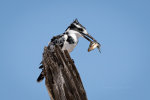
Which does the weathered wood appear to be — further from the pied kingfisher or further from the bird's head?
the bird's head

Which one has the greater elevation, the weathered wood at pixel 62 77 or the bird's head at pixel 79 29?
the bird's head at pixel 79 29

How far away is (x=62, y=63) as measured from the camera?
5.82 m

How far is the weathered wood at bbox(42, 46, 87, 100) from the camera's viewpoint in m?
5.45

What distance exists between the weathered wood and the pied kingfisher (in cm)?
231

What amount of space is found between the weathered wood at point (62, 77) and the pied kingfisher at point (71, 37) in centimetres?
231

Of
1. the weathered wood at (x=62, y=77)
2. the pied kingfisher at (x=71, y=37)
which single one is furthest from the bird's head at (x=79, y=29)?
the weathered wood at (x=62, y=77)

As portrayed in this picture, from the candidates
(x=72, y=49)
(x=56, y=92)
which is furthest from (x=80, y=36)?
(x=56, y=92)

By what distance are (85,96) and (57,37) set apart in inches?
145

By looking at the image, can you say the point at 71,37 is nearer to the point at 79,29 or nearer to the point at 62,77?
the point at 79,29

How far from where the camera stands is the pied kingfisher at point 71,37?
8578 mm

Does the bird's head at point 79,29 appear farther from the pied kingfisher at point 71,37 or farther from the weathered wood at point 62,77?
the weathered wood at point 62,77

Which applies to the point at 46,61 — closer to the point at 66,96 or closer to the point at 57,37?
the point at 66,96

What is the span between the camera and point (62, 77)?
565cm

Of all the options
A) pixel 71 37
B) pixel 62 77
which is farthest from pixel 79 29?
pixel 62 77
